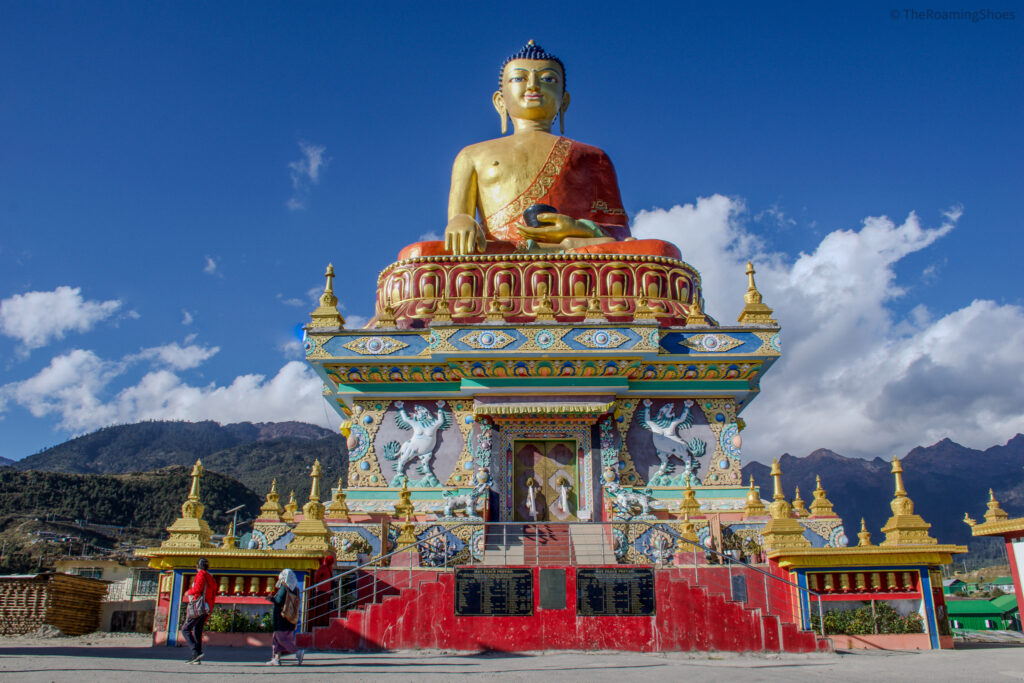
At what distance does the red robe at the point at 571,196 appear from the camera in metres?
20.0

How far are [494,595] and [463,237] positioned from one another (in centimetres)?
973

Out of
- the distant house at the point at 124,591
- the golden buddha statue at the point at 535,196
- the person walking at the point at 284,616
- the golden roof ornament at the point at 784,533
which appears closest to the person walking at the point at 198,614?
the person walking at the point at 284,616

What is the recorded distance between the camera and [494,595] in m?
9.83

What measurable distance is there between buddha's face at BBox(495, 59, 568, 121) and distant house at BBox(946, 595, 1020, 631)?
63.7ft

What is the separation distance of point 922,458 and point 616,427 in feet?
306

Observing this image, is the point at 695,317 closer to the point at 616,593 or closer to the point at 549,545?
the point at 549,545

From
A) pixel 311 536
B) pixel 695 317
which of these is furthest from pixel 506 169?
pixel 311 536

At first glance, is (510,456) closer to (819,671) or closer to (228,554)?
(228,554)

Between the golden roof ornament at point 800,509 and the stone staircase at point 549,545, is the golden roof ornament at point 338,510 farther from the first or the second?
the golden roof ornament at point 800,509

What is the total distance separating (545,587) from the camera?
984 cm

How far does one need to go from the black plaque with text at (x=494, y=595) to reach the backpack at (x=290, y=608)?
75.5 inches

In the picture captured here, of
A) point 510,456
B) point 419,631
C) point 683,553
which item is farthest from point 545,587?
point 510,456

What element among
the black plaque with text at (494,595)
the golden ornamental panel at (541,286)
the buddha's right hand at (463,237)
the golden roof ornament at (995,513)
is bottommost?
the black plaque with text at (494,595)

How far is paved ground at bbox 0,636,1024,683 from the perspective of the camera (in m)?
7.32
